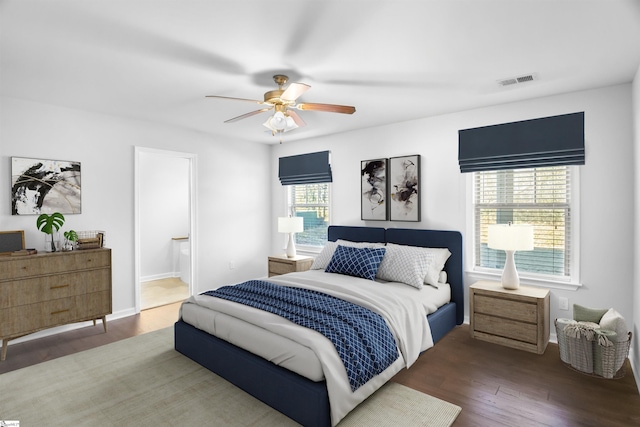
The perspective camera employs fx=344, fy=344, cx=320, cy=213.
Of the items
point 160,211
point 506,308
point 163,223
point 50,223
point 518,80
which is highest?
point 518,80

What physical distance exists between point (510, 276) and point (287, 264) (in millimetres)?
2902

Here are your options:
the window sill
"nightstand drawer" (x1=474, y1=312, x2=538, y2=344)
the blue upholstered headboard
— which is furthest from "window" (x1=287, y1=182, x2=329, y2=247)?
"nightstand drawer" (x1=474, y1=312, x2=538, y2=344)

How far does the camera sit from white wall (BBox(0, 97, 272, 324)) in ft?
11.8

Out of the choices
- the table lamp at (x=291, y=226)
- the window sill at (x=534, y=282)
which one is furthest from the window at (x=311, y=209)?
the window sill at (x=534, y=282)

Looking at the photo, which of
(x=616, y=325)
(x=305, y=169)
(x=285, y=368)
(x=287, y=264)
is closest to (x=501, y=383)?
(x=616, y=325)

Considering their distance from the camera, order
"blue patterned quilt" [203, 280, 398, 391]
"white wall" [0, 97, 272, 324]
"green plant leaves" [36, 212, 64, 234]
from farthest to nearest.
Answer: "white wall" [0, 97, 272, 324] < "green plant leaves" [36, 212, 64, 234] < "blue patterned quilt" [203, 280, 398, 391]

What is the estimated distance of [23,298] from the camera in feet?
10.5

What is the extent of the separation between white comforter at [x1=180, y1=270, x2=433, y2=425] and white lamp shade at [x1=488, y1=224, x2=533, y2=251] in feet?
3.29

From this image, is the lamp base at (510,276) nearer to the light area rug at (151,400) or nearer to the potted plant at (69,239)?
the light area rug at (151,400)

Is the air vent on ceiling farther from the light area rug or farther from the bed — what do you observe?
the light area rug

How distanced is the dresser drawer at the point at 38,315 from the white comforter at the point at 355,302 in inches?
52.8

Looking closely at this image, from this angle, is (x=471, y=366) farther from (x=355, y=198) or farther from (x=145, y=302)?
(x=145, y=302)

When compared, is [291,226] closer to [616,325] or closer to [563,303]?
[563,303]

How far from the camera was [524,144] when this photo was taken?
349 cm
